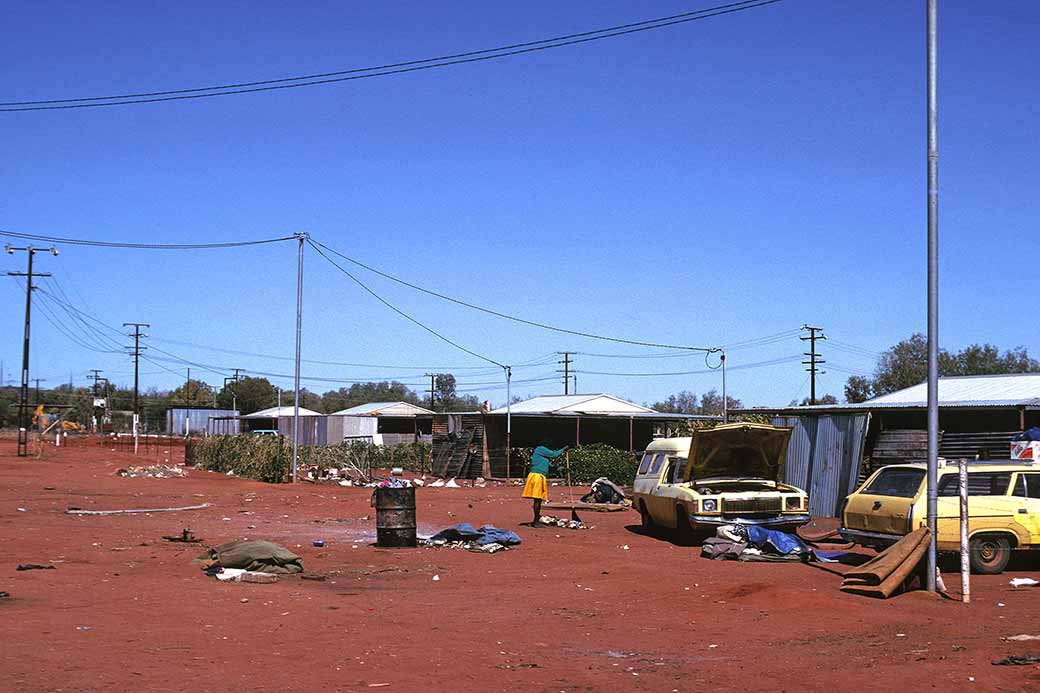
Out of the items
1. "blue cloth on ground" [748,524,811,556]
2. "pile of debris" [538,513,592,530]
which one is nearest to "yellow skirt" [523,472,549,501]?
"pile of debris" [538,513,592,530]

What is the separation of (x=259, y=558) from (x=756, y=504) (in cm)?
860

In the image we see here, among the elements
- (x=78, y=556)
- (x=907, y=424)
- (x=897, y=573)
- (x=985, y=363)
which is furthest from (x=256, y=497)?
(x=985, y=363)

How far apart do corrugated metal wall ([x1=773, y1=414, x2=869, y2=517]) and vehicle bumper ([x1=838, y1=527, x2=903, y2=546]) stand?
304 inches

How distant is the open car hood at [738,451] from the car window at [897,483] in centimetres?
318

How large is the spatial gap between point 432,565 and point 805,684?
863 cm

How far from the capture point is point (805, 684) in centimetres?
823

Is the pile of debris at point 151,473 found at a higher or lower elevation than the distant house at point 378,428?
lower

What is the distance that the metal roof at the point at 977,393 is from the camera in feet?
99.1

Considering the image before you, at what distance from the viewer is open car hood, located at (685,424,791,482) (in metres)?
18.9

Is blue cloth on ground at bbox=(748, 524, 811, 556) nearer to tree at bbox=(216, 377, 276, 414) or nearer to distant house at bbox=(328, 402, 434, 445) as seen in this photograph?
distant house at bbox=(328, 402, 434, 445)

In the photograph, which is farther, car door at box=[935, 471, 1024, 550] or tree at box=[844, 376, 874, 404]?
tree at box=[844, 376, 874, 404]

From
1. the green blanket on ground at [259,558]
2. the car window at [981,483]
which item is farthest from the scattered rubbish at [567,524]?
the car window at [981,483]

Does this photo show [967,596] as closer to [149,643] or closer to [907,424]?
[149,643]

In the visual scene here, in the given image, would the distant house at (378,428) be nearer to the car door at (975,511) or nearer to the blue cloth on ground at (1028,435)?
the blue cloth on ground at (1028,435)
